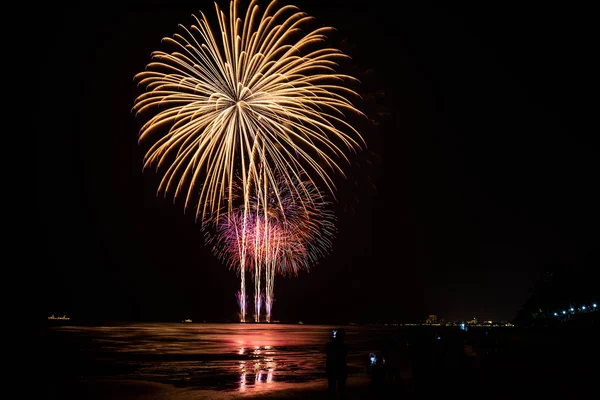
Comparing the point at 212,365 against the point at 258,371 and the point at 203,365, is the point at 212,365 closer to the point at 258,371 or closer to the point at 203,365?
the point at 203,365

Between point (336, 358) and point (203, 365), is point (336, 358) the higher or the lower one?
the higher one

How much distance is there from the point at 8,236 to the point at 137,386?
18.9 metres

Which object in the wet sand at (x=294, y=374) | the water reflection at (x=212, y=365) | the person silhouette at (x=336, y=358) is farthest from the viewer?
the water reflection at (x=212, y=365)

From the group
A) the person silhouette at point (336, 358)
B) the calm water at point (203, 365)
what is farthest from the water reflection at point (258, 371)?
the person silhouette at point (336, 358)

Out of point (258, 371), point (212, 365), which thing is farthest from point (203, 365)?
point (258, 371)

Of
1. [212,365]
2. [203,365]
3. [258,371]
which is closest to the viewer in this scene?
[258,371]

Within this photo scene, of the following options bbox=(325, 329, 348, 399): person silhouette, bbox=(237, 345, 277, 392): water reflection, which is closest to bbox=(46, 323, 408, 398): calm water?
bbox=(237, 345, 277, 392): water reflection

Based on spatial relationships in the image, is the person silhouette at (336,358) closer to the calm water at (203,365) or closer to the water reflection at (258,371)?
the calm water at (203,365)

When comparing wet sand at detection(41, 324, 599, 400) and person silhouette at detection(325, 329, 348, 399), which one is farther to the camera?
wet sand at detection(41, 324, 599, 400)

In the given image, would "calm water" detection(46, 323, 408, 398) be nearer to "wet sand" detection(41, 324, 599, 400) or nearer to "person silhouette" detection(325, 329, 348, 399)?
"wet sand" detection(41, 324, 599, 400)

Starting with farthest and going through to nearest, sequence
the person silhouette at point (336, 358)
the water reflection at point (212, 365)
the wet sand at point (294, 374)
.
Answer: the water reflection at point (212, 365) → the wet sand at point (294, 374) → the person silhouette at point (336, 358)

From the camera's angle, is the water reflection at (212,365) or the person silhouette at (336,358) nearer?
the person silhouette at (336,358)

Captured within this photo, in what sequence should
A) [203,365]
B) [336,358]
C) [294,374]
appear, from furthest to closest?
[203,365]
[294,374]
[336,358]

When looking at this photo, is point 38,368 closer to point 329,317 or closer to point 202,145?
point 202,145
